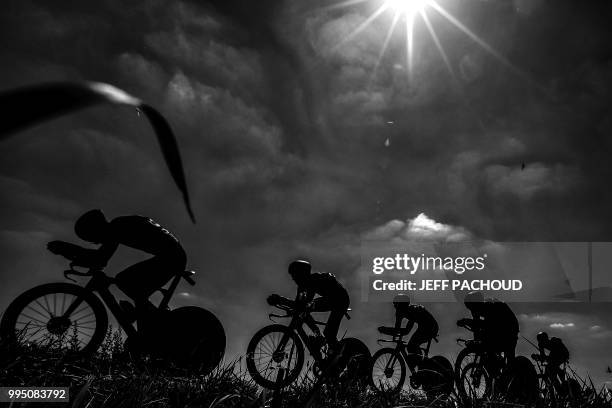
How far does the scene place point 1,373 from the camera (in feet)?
11.3

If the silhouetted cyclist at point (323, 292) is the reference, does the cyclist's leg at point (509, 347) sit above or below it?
below

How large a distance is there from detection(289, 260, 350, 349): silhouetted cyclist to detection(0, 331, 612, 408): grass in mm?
2386

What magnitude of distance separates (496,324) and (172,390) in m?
6.26

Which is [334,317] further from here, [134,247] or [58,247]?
[58,247]

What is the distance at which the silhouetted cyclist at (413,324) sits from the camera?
382 inches

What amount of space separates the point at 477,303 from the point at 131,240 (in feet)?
19.2

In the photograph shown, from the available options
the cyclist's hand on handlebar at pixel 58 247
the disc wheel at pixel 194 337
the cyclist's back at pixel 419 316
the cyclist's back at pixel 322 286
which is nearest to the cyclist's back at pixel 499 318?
the cyclist's back at pixel 419 316

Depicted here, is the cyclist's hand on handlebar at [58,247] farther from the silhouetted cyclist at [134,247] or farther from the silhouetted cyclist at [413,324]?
the silhouetted cyclist at [413,324]

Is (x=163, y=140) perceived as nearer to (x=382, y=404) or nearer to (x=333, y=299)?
(x=382, y=404)

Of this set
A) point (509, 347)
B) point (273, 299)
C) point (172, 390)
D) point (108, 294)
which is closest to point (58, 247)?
point (108, 294)

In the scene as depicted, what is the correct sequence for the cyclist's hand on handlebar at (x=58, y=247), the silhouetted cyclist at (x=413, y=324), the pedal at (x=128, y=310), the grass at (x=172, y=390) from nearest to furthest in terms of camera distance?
the grass at (x=172, y=390) < the cyclist's hand on handlebar at (x=58, y=247) < the pedal at (x=128, y=310) < the silhouetted cyclist at (x=413, y=324)

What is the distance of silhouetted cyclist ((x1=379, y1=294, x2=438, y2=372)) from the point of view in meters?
9.71

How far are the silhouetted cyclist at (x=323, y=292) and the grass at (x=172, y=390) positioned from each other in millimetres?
2386

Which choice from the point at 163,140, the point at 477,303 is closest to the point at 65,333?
the point at 163,140
